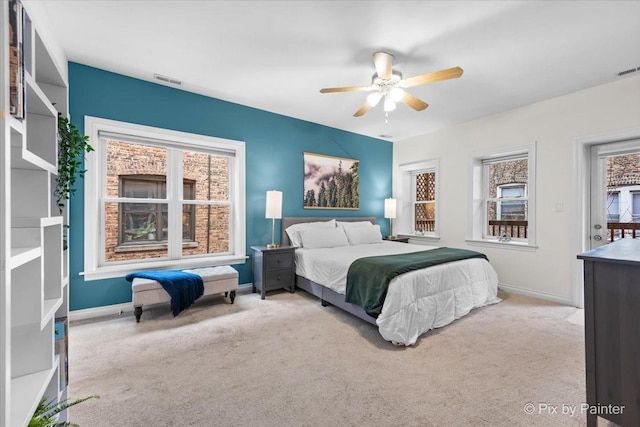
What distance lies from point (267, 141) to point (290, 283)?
7.01 ft

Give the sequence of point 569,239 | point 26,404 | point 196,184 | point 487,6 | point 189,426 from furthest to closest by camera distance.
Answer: point 196,184, point 569,239, point 487,6, point 189,426, point 26,404

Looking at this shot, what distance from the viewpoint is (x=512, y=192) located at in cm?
429

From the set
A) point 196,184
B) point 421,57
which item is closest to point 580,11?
point 421,57

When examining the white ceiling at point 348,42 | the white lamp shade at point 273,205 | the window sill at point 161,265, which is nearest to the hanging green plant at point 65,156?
the white ceiling at point 348,42

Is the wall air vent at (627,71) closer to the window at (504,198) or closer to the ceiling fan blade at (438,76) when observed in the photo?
the window at (504,198)

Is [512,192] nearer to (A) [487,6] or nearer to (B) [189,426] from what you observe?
(A) [487,6]

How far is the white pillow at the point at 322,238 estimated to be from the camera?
13.4ft

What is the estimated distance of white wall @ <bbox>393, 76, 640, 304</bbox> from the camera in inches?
125

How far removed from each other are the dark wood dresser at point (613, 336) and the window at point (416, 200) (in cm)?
396

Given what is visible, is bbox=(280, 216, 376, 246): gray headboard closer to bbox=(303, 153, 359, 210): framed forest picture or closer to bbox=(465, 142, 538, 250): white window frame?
bbox=(303, 153, 359, 210): framed forest picture

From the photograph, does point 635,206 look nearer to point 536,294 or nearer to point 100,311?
point 536,294

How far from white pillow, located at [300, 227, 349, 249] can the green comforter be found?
123 cm

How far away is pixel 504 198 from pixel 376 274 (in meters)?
3.02

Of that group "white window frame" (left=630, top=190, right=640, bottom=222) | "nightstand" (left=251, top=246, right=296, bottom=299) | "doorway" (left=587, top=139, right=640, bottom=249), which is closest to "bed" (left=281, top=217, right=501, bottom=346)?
"nightstand" (left=251, top=246, right=296, bottom=299)
